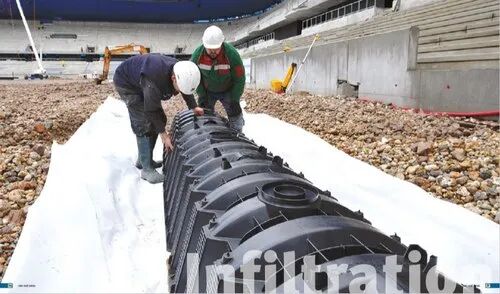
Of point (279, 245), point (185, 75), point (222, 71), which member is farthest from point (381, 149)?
point (279, 245)

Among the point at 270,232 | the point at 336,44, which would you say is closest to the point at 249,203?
the point at 270,232

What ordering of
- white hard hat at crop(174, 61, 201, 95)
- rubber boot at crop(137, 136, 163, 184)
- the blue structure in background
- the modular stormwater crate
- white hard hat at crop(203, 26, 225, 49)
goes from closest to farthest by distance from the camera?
the modular stormwater crate, white hard hat at crop(174, 61, 201, 95), rubber boot at crop(137, 136, 163, 184), white hard hat at crop(203, 26, 225, 49), the blue structure in background

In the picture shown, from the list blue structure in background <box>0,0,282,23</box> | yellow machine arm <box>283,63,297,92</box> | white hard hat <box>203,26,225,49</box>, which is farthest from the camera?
blue structure in background <box>0,0,282,23</box>

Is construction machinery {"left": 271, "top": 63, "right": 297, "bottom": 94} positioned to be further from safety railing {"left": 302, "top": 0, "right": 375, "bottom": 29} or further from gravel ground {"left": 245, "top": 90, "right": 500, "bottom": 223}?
safety railing {"left": 302, "top": 0, "right": 375, "bottom": 29}

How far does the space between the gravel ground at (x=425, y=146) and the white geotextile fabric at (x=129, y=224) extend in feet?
1.23

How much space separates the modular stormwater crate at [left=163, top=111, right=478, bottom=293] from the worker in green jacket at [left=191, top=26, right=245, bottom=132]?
2.78m

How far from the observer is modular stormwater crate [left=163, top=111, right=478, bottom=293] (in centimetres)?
121

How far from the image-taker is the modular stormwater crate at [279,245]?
3.97ft

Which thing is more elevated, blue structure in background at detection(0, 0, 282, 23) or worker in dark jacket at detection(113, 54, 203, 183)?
blue structure in background at detection(0, 0, 282, 23)

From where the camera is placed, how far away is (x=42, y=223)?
2.57m

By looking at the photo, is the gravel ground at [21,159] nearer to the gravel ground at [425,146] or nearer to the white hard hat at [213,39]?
the white hard hat at [213,39]

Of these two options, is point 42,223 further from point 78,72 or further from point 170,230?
point 78,72

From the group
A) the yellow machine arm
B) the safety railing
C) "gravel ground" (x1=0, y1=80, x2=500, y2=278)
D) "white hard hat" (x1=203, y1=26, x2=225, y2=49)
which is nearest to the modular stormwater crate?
"gravel ground" (x1=0, y1=80, x2=500, y2=278)

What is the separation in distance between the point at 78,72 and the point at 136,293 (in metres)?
42.4
